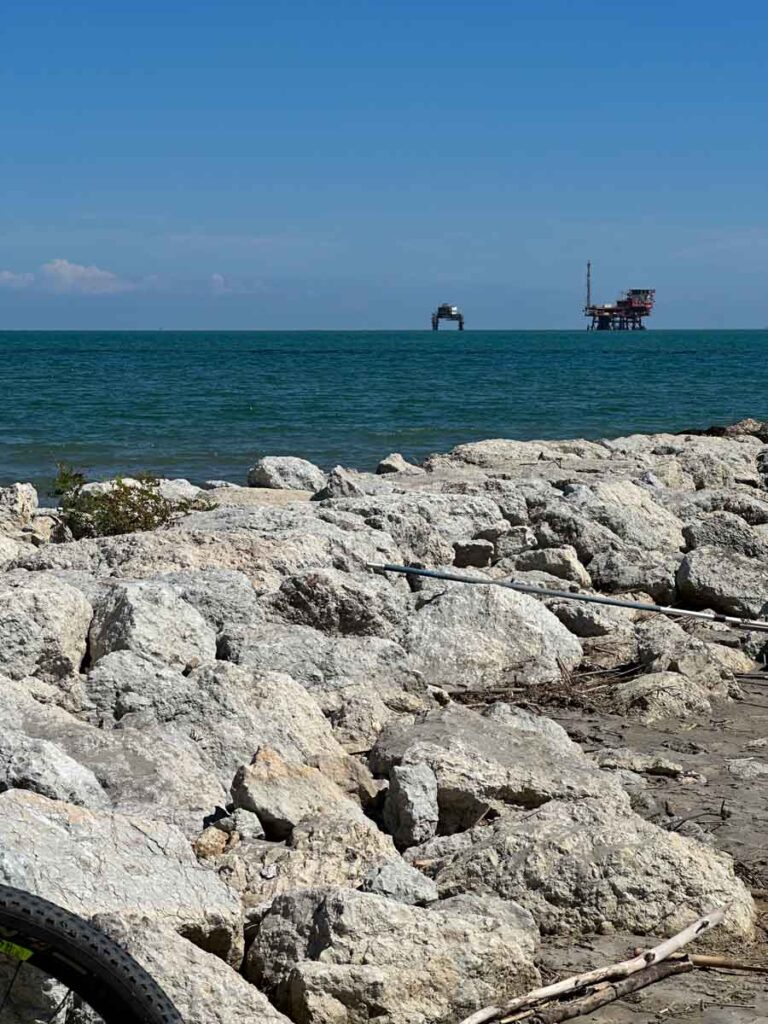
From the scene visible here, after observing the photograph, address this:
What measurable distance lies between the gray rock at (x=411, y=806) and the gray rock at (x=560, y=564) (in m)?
4.63

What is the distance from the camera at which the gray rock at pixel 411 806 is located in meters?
5.00

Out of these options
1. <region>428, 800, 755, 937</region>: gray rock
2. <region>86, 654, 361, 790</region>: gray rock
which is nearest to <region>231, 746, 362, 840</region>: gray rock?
<region>86, 654, 361, 790</region>: gray rock

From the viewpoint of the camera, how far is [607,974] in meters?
4.05

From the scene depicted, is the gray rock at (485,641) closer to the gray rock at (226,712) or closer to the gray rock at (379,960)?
the gray rock at (226,712)

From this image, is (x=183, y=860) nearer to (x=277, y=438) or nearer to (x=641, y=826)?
(x=641, y=826)

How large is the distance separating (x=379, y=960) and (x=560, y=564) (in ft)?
19.8

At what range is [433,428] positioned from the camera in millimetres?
27625

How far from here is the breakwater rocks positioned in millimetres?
3846

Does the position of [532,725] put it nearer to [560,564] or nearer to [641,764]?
[641,764]

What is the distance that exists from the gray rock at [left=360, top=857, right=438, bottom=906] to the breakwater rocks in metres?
0.01

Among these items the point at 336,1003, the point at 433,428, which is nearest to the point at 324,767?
the point at 336,1003

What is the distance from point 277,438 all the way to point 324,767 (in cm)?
1955

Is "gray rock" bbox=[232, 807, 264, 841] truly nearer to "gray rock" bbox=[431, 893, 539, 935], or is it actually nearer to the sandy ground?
"gray rock" bbox=[431, 893, 539, 935]

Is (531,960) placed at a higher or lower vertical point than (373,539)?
lower
